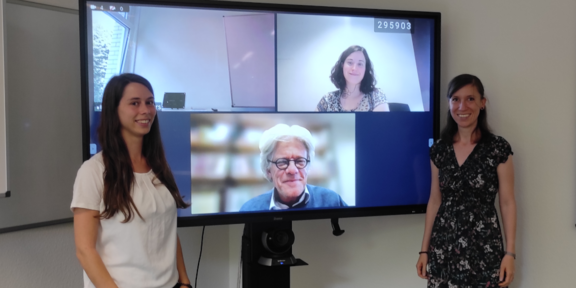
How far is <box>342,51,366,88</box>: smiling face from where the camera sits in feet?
7.93

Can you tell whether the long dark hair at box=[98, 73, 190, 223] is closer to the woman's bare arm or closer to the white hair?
the woman's bare arm

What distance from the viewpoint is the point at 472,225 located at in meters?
2.13

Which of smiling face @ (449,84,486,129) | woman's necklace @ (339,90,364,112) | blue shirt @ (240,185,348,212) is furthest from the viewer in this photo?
woman's necklace @ (339,90,364,112)

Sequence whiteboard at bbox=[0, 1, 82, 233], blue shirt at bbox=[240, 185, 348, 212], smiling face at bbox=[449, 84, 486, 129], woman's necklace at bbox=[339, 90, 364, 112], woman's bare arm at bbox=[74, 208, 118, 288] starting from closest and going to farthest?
woman's bare arm at bbox=[74, 208, 118, 288], whiteboard at bbox=[0, 1, 82, 233], smiling face at bbox=[449, 84, 486, 129], blue shirt at bbox=[240, 185, 348, 212], woman's necklace at bbox=[339, 90, 364, 112]

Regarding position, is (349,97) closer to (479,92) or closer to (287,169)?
(287,169)

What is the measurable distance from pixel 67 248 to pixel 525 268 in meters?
2.36

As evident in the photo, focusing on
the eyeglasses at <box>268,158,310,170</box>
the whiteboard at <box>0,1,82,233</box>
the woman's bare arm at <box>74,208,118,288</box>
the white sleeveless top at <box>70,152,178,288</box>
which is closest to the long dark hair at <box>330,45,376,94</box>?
the eyeglasses at <box>268,158,310,170</box>

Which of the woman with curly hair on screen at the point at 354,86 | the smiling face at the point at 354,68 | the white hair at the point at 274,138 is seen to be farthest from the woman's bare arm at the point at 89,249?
the smiling face at the point at 354,68

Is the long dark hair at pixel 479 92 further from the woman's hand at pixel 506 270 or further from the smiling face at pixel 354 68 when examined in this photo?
the woman's hand at pixel 506 270

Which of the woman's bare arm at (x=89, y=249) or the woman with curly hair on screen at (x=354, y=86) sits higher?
the woman with curly hair on screen at (x=354, y=86)

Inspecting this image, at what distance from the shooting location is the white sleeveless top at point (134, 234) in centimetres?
154

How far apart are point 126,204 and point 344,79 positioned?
131 cm

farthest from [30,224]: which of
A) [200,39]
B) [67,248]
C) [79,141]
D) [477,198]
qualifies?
[477,198]

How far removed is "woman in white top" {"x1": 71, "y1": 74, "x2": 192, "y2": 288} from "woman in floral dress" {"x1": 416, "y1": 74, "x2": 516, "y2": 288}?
4.14 ft
